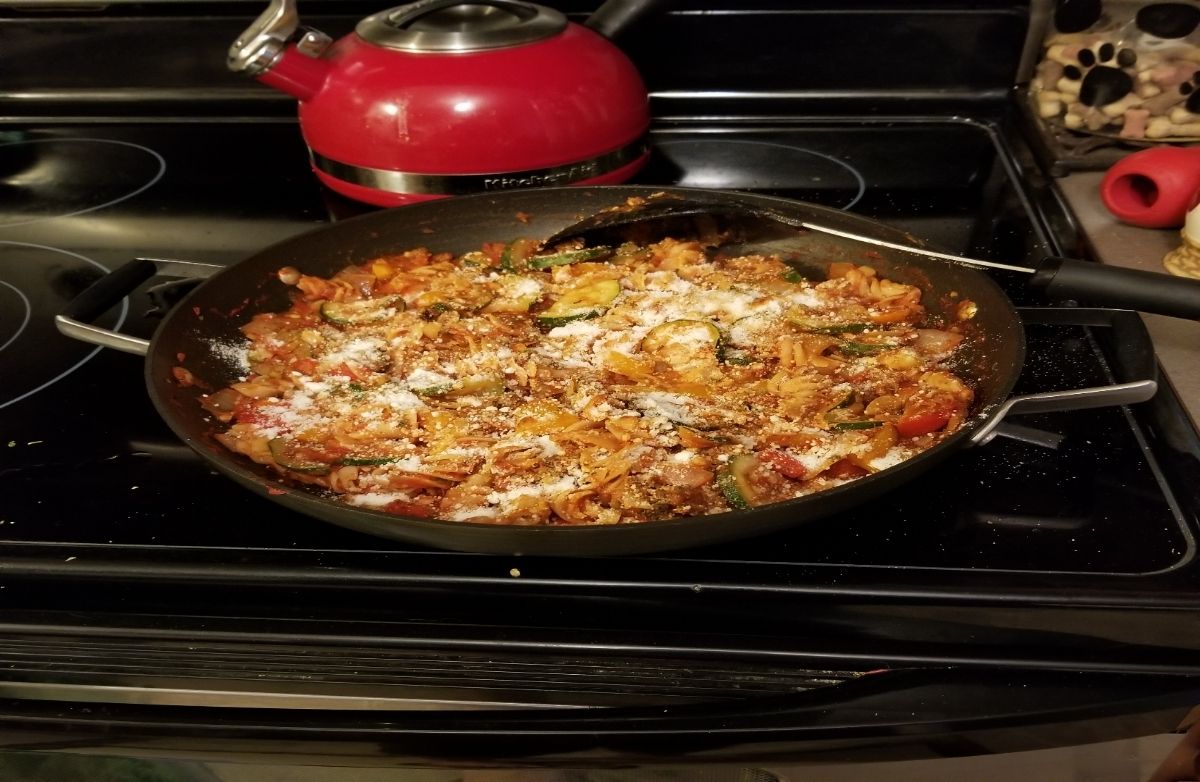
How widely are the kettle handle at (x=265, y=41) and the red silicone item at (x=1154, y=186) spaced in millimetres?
1244

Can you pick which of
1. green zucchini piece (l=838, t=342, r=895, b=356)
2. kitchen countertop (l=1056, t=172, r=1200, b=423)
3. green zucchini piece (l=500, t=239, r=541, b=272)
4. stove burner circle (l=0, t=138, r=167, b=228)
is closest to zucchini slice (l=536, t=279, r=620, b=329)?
green zucchini piece (l=500, t=239, r=541, b=272)

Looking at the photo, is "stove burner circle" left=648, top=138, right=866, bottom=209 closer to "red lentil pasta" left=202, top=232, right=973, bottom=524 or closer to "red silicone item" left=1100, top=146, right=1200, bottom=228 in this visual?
"red lentil pasta" left=202, top=232, right=973, bottom=524

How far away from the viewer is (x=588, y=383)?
3.72 ft

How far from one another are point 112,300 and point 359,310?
0.99ft

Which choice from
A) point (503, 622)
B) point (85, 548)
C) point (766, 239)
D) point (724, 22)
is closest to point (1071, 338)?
point (766, 239)

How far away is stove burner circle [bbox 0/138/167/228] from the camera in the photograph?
165cm

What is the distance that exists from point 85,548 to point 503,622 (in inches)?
16.0

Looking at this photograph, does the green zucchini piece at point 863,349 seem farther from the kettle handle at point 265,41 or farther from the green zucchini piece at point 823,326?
the kettle handle at point 265,41

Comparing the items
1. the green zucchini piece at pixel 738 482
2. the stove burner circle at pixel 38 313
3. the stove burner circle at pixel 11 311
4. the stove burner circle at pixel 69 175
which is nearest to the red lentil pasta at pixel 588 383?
the green zucchini piece at pixel 738 482

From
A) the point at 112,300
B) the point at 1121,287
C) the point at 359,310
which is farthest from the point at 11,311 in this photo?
the point at 1121,287

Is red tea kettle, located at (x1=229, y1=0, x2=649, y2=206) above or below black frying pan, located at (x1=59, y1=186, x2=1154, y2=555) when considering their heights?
above

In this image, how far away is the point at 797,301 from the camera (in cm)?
128

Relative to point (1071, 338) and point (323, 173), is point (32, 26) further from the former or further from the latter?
point (1071, 338)

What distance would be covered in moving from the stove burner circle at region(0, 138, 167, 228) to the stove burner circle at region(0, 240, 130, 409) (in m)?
0.14
